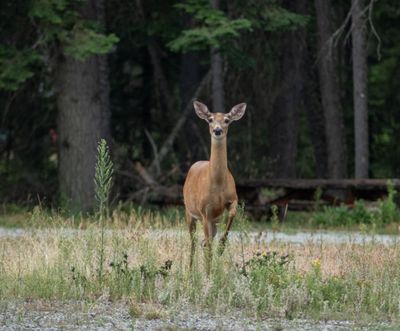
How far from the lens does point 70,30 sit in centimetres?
2252

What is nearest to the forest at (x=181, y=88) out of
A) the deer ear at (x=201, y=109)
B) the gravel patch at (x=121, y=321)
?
the deer ear at (x=201, y=109)

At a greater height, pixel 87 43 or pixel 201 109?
pixel 87 43

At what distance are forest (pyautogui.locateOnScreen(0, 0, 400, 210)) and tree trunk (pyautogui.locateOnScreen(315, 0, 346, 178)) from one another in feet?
0.09

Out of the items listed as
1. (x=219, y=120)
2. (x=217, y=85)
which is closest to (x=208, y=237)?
(x=219, y=120)

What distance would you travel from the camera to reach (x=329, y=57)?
27.4 m

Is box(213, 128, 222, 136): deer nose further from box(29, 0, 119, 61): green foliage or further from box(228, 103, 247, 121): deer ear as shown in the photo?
box(29, 0, 119, 61): green foliage

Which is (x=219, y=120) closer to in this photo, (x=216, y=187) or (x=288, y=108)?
(x=216, y=187)

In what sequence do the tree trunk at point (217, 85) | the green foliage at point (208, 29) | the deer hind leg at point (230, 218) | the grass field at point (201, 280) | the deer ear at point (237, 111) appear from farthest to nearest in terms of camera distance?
the tree trunk at point (217, 85)
the green foliage at point (208, 29)
the deer ear at point (237, 111)
the deer hind leg at point (230, 218)
the grass field at point (201, 280)

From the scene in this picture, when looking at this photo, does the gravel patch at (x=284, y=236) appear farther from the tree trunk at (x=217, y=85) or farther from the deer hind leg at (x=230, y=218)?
the tree trunk at (x=217, y=85)

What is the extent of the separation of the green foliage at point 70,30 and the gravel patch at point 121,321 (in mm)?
10836

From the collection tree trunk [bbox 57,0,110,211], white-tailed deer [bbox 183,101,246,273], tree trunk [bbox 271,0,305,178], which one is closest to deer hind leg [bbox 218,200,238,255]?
white-tailed deer [bbox 183,101,246,273]

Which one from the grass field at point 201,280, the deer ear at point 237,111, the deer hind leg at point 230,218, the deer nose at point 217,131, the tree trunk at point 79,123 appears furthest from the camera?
the tree trunk at point 79,123

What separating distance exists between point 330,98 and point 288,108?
221 cm

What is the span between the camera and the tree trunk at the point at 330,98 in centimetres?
2791
